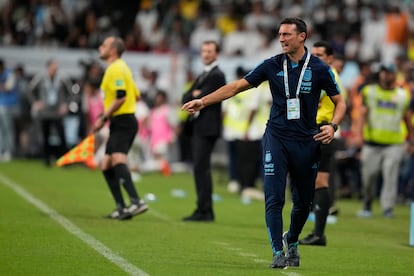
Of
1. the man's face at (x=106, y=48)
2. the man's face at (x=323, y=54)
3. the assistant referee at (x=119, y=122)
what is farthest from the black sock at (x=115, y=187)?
the man's face at (x=323, y=54)

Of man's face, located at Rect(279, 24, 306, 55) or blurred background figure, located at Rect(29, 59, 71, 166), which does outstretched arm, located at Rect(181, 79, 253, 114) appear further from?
blurred background figure, located at Rect(29, 59, 71, 166)

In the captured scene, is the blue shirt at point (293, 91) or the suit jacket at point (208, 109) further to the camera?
the suit jacket at point (208, 109)

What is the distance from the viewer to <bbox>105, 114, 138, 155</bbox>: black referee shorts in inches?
566

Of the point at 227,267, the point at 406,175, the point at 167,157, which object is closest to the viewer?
the point at 227,267

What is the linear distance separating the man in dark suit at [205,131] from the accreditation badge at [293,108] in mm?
4645

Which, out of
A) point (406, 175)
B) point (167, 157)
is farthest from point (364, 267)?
point (167, 157)

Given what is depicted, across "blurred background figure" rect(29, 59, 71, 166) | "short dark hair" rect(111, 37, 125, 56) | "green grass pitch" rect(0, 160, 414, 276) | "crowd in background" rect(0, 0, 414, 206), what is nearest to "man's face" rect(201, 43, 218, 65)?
"short dark hair" rect(111, 37, 125, 56)

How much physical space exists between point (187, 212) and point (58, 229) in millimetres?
3673

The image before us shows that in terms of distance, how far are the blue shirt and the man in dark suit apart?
14.8 feet

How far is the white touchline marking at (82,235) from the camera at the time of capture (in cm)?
1015

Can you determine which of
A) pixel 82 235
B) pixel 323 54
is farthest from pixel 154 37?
pixel 82 235

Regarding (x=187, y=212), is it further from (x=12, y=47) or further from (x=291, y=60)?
(x=12, y=47)

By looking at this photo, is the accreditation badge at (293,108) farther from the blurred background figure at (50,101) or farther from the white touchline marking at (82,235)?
the blurred background figure at (50,101)

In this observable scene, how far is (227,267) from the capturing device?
34.5ft
